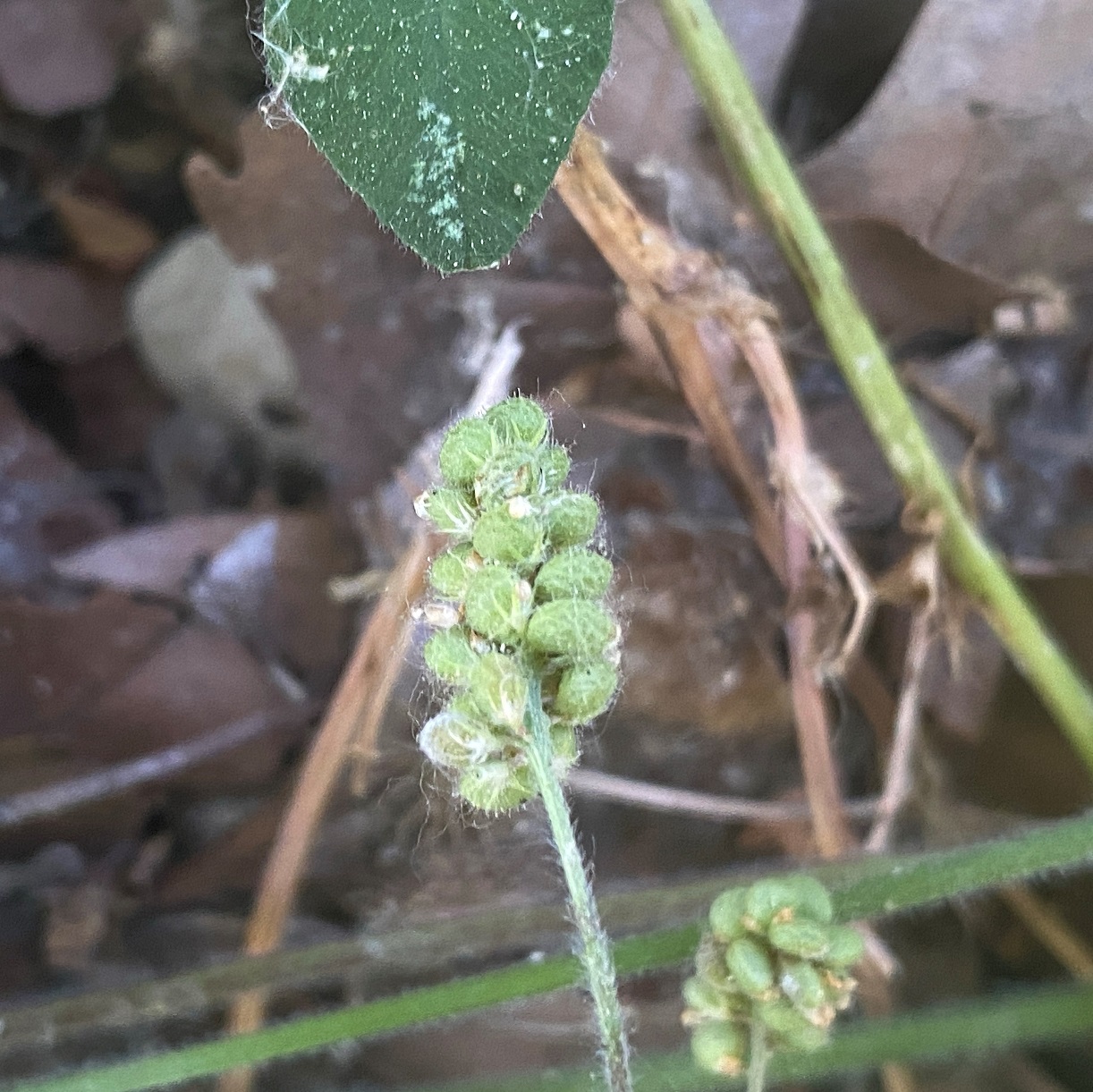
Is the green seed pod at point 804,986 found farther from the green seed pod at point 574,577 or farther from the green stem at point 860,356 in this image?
the green stem at point 860,356

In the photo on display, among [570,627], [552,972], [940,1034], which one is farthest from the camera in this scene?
[940,1034]

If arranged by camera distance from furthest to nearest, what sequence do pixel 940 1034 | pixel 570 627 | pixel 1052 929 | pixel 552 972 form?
pixel 1052 929 < pixel 940 1034 < pixel 552 972 < pixel 570 627

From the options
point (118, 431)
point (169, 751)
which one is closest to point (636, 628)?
point (169, 751)

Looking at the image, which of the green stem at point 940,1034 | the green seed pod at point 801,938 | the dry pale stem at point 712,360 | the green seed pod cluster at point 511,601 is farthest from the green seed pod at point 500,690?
the green stem at point 940,1034

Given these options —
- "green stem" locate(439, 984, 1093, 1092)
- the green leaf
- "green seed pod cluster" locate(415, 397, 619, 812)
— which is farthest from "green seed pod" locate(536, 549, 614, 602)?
"green stem" locate(439, 984, 1093, 1092)

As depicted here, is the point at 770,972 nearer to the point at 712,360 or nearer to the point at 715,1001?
the point at 715,1001

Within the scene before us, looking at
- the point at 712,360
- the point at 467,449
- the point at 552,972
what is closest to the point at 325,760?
the point at 552,972
